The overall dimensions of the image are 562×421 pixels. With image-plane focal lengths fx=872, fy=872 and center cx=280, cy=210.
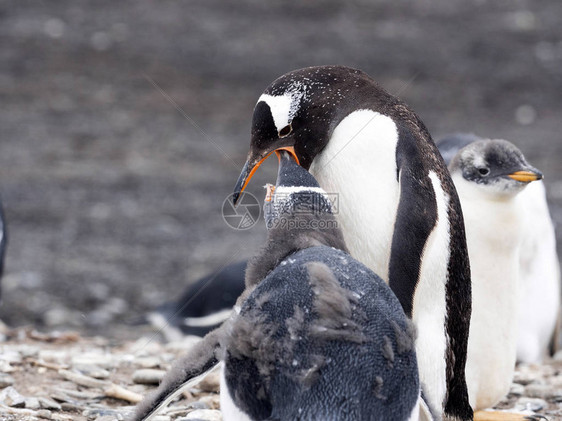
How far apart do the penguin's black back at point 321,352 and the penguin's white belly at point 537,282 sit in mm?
2557

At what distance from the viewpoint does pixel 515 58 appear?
1333cm

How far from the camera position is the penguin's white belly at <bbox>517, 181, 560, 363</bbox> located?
4.59 metres

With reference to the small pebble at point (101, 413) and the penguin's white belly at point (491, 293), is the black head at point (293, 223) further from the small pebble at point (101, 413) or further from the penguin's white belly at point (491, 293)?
the penguin's white belly at point (491, 293)

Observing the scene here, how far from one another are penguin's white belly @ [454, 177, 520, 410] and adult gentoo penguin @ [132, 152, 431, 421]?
1.31 metres

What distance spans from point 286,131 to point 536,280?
2503 millimetres

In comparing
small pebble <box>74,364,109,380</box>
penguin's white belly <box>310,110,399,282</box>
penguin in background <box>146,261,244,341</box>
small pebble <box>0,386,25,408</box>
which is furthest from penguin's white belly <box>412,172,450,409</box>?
penguin in background <box>146,261,244,341</box>

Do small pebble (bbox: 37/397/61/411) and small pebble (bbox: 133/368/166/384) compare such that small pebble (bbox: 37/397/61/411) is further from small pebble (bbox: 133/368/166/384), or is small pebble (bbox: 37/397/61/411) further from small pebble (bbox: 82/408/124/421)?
small pebble (bbox: 133/368/166/384)

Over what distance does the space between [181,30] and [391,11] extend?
3.79m

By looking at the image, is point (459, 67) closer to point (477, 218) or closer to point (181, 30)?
point (181, 30)

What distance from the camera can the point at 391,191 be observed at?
8.96ft

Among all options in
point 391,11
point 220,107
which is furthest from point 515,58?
point 220,107

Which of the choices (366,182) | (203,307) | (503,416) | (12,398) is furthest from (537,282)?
(12,398)

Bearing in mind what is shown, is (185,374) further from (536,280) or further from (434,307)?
(536,280)

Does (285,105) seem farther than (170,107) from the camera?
No
